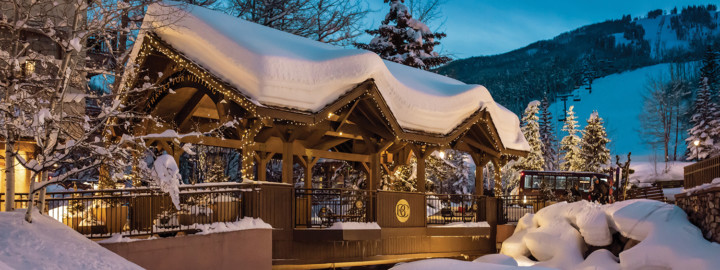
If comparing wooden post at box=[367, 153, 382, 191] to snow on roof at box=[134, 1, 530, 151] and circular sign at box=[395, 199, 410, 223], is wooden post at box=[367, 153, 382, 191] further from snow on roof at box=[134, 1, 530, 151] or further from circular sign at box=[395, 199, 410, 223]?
snow on roof at box=[134, 1, 530, 151]

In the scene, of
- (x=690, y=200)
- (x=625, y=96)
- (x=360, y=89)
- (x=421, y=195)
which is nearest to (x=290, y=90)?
(x=360, y=89)

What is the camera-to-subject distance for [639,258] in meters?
19.5

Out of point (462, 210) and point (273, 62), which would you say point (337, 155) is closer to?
point (462, 210)

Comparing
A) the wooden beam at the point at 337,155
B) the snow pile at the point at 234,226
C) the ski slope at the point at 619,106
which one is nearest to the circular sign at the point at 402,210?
the wooden beam at the point at 337,155

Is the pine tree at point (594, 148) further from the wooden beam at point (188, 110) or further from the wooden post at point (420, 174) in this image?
the wooden beam at point (188, 110)

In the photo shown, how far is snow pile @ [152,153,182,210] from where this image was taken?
42.3ft

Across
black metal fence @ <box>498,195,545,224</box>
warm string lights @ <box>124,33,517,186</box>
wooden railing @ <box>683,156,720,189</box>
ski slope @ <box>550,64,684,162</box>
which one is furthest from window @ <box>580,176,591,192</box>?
ski slope @ <box>550,64,684,162</box>

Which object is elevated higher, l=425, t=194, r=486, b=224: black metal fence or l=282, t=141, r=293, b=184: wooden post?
l=282, t=141, r=293, b=184: wooden post

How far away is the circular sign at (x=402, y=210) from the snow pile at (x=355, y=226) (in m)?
1.51

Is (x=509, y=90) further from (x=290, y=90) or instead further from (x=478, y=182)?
(x=290, y=90)

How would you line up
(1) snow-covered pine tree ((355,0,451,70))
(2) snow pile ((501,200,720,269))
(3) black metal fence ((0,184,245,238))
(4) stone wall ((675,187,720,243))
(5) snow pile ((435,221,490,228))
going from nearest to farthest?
(3) black metal fence ((0,184,245,238)) → (4) stone wall ((675,187,720,243)) → (2) snow pile ((501,200,720,269)) → (5) snow pile ((435,221,490,228)) → (1) snow-covered pine tree ((355,0,451,70))

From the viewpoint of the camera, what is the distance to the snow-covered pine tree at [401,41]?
38438 mm

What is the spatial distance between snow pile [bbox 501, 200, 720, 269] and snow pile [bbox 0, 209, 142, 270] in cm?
1448

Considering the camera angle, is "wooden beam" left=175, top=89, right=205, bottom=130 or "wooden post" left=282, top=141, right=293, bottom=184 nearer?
"wooden post" left=282, top=141, right=293, bottom=184
